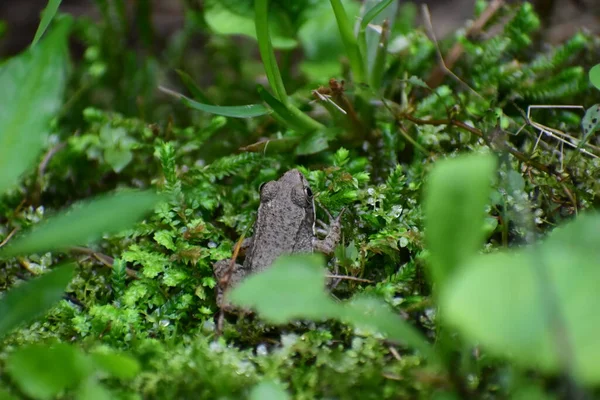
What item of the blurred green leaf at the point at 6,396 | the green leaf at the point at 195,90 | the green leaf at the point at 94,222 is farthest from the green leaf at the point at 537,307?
the green leaf at the point at 195,90

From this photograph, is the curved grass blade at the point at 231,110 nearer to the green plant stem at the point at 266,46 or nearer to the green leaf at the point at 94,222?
the green plant stem at the point at 266,46

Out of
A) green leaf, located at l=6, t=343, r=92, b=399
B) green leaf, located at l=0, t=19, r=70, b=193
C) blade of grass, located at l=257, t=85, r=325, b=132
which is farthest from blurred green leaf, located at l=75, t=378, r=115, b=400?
blade of grass, located at l=257, t=85, r=325, b=132

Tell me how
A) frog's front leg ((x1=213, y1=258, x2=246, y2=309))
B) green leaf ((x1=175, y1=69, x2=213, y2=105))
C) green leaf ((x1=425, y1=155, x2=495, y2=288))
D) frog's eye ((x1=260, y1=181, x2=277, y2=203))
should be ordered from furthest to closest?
green leaf ((x1=175, y1=69, x2=213, y2=105))
frog's eye ((x1=260, y1=181, x2=277, y2=203))
frog's front leg ((x1=213, y1=258, x2=246, y2=309))
green leaf ((x1=425, y1=155, x2=495, y2=288))

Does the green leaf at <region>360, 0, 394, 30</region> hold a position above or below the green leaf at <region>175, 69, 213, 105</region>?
above

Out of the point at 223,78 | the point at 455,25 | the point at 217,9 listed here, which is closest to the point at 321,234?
the point at 217,9

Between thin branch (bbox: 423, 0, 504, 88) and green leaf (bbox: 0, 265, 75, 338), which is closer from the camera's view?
green leaf (bbox: 0, 265, 75, 338)

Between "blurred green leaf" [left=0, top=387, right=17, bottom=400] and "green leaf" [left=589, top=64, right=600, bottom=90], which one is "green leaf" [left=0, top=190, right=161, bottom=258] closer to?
"blurred green leaf" [left=0, top=387, right=17, bottom=400]

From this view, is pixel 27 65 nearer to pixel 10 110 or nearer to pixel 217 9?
pixel 10 110
